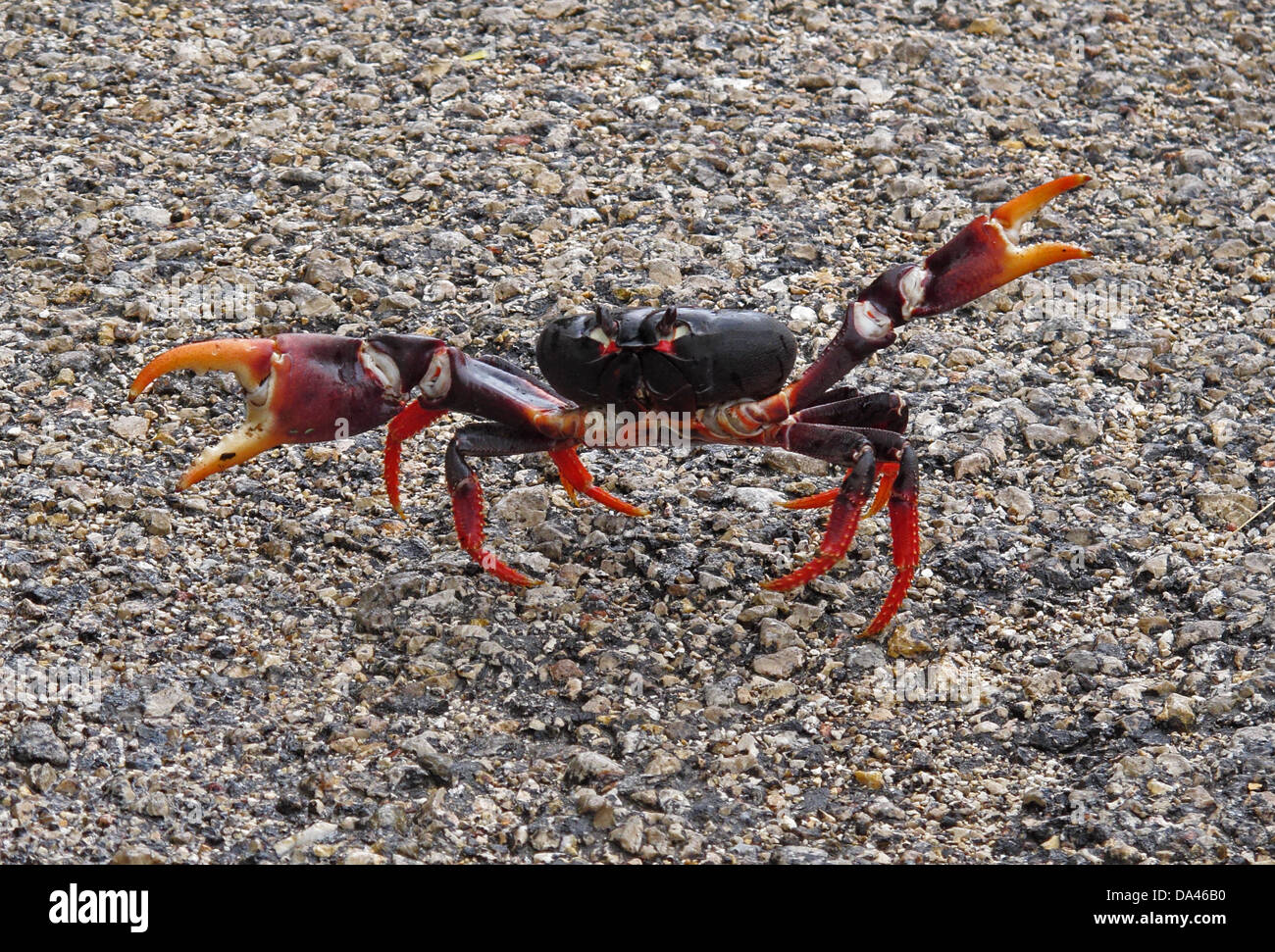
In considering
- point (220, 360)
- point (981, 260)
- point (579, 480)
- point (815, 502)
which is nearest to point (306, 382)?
point (220, 360)

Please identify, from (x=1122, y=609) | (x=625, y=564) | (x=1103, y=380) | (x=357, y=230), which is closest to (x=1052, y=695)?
(x=1122, y=609)

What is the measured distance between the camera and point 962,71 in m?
6.46

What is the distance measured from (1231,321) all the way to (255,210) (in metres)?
3.53

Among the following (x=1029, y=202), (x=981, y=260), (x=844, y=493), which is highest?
(x=1029, y=202)

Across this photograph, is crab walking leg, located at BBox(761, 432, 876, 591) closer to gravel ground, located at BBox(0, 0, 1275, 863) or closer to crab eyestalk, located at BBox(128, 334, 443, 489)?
gravel ground, located at BBox(0, 0, 1275, 863)

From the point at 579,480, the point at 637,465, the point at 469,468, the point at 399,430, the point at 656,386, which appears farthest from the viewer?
the point at 637,465

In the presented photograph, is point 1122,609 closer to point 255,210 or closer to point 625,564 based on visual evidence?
point 625,564

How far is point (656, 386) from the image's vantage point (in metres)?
3.60

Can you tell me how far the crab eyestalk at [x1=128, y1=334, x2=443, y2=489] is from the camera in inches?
140

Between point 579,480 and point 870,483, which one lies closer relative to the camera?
point 870,483

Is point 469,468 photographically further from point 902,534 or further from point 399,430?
point 902,534

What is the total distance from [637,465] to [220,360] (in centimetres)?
141

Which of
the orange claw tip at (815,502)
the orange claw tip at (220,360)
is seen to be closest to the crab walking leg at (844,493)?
the orange claw tip at (815,502)

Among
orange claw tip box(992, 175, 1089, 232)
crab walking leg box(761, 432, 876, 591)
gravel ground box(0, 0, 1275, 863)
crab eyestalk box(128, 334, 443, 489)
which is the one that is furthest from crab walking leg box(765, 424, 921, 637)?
crab eyestalk box(128, 334, 443, 489)
